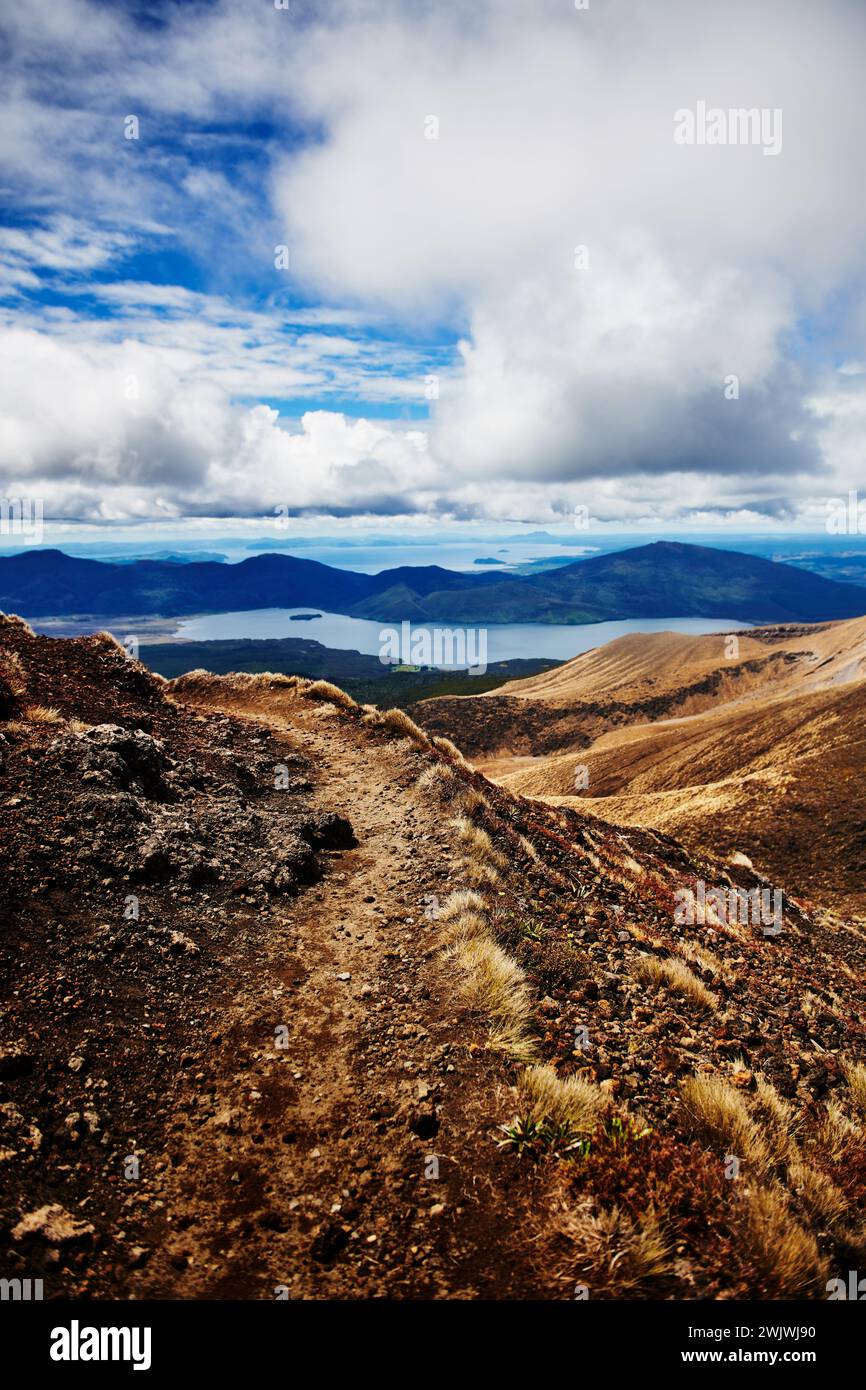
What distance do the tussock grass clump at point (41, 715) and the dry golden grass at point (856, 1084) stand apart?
14.5m

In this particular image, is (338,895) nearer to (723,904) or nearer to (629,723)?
(723,904)

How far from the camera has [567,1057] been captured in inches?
263

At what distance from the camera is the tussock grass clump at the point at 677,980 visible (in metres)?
8.98

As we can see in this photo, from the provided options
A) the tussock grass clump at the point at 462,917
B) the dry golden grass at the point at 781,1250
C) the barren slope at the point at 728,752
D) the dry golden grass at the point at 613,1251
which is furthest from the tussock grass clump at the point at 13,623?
the barren slope at the point at 728,752

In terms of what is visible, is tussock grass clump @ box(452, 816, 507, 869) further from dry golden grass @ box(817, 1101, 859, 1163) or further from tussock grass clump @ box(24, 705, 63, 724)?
tussock grass clump @ box(24, 705, 63, 724)

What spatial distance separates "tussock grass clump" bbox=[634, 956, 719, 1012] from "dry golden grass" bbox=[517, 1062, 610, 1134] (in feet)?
11.0

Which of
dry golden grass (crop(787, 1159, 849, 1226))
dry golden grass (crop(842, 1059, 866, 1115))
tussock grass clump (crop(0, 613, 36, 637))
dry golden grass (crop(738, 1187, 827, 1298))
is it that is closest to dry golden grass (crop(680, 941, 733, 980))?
dry golden grass (crop(842, 1059, 866, 1115))

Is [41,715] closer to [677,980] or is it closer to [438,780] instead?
[438,780]

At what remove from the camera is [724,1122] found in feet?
19.9

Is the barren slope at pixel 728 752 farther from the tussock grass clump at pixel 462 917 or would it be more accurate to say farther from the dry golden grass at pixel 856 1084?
the tussock grass clump at pixel 462 917

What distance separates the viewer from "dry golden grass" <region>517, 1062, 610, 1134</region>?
570 cm

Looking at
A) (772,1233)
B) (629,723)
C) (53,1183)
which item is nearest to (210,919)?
(53,1183)

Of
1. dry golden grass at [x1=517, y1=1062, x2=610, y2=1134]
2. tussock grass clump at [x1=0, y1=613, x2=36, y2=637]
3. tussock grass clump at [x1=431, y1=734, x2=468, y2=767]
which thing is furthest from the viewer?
tussock grass clump at [x1=431, y1=734, x2=468, y2=767]
